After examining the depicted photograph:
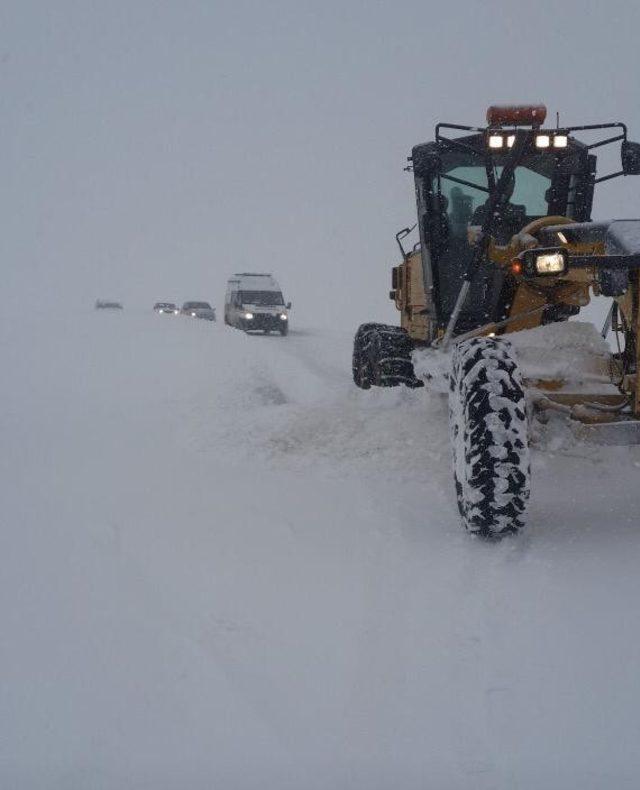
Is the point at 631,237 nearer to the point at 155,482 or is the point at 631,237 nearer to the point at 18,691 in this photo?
the point at 155,482

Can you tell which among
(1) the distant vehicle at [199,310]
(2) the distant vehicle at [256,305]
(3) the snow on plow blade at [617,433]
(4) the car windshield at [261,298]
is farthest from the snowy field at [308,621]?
(1) the distant vehicle at [199,310]

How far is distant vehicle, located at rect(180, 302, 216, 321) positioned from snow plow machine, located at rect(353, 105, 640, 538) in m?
32.6

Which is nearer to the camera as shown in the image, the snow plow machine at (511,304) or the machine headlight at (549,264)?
the snow plow machine at (511,304)

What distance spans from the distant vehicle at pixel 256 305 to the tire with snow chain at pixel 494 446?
2170 cm

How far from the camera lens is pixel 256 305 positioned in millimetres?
25922

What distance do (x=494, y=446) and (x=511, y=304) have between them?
263 cm

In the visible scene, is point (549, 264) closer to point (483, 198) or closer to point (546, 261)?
point (546, 261)

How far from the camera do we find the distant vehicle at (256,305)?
1006 inches

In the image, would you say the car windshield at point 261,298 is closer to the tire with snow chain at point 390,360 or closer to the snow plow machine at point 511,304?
the snow plow machine at point 511,304

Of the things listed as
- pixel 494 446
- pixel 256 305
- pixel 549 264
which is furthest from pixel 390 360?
pixel 256 305

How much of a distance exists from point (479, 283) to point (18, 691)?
17.1 feet

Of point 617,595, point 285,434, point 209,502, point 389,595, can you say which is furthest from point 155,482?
point 617,595

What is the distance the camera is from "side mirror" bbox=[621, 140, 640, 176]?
5805mm

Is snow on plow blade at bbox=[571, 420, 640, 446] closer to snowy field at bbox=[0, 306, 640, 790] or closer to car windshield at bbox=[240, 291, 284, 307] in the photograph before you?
snowy field at bbox=[0, 306, 640, 790]
